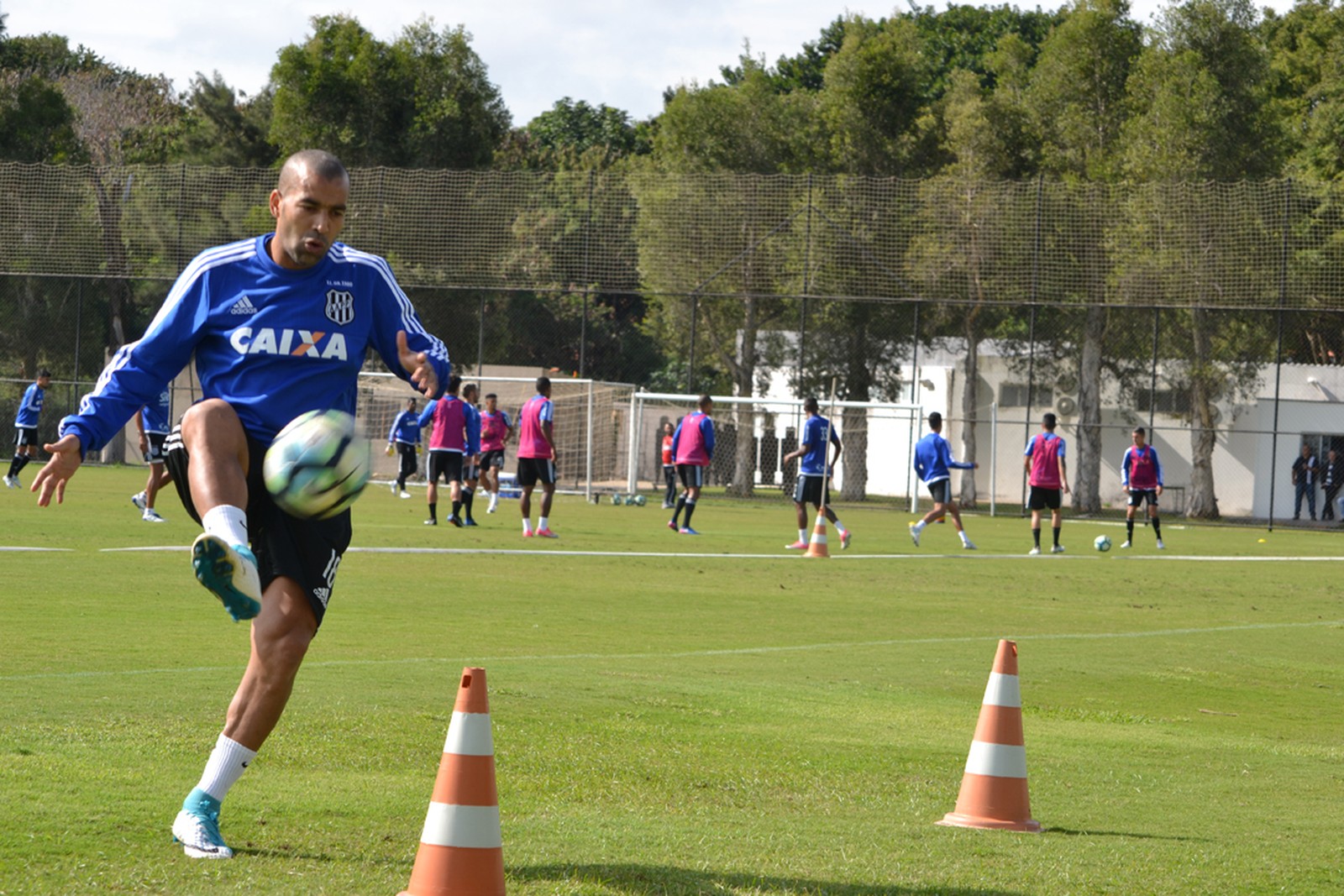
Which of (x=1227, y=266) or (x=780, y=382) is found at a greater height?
(x=1227, y=266)

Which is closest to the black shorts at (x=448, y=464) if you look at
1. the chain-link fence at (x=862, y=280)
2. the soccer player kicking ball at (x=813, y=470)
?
the soccer player kicking ball at (x=813, y=470)

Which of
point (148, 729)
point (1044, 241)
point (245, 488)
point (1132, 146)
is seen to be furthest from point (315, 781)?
point (1132, 146)

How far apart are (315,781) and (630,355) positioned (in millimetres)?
43727

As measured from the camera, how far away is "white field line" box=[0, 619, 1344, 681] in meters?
8.95

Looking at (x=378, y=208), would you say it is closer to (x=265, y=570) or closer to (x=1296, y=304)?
(x=1296, y=304)

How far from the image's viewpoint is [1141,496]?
94.2ft

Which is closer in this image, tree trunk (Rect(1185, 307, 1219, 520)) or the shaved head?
the shaved head

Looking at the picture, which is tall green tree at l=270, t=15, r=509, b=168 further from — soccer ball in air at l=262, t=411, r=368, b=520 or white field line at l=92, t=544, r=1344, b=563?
soccer ball in air at l=262, t=411, r=368, b=520

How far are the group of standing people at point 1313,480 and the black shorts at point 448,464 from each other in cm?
2578

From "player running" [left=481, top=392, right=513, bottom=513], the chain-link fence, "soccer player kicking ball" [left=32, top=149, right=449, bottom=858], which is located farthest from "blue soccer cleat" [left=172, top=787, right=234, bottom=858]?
the chain-link fence

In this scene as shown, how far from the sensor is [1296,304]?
135ft

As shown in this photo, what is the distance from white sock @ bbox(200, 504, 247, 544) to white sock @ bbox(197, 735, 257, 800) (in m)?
0.67

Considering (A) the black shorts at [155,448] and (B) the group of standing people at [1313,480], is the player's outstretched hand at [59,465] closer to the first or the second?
(A) the black shorts at [155,448]

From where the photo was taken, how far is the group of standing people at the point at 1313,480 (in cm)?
4291
